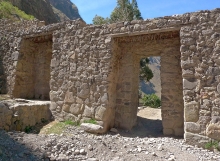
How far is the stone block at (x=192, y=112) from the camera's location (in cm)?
434

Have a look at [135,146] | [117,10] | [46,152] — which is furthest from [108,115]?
[117,10]

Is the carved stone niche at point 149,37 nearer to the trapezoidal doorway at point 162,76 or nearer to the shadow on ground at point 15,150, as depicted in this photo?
the trapezoidal doorway at point 162,76

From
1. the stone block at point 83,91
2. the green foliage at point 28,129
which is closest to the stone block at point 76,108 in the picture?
the stone block at point 83,91

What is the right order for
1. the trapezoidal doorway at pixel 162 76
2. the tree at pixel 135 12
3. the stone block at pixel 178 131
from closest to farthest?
the stone block at pixel 178 131 < the trapezoidal doorway at pixel 162 76 < the tree at pixel 135 12

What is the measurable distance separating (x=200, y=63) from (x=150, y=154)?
7.72ft

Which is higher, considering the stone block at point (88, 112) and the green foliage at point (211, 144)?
the stone block at point (88, 112)

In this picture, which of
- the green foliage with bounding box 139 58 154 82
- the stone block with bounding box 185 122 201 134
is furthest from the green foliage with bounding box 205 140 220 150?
the green foliage with bounding box 139 58 154 82

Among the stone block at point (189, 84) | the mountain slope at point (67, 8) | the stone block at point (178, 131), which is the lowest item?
the stone block at point (178, 131)

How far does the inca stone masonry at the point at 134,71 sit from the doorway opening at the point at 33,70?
2.62ft

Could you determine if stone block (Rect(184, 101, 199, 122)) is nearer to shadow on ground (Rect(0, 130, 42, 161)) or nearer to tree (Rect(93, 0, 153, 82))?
shadow on ground (Rect(0, 130, 42, 161))

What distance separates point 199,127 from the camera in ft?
14.0

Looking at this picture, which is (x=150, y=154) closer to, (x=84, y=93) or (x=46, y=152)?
(x=46, y=152)

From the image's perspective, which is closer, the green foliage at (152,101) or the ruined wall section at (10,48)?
the ruined wall section at (10,48)

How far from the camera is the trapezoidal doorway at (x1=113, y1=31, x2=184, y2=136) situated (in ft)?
16.9
